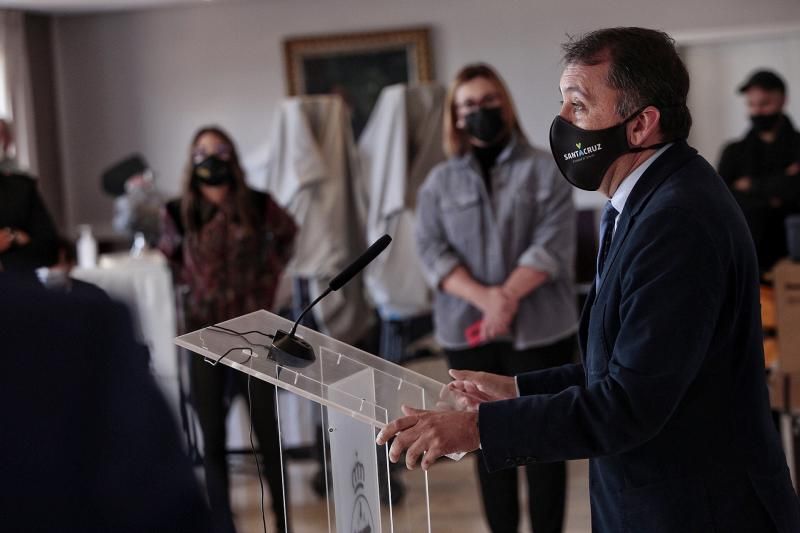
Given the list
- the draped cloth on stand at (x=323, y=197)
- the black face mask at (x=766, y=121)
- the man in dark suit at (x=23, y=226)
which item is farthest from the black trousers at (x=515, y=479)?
the black face mask at (x=766, y=121)

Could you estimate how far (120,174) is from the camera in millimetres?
7191

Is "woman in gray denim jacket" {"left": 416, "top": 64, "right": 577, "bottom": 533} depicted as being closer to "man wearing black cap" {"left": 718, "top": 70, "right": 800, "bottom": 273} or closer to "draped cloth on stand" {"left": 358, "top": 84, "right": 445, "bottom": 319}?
"draped cloth on stand" {"left": 358, "top": 84, "right": 445, "bottom": 319}

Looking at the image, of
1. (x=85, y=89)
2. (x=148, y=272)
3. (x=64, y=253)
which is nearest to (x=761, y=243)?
(x=148, y=272)

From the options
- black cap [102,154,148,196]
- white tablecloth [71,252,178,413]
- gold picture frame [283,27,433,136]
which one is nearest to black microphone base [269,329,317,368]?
white tablecloth [71,252,178,413]

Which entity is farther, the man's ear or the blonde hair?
the blonde hair

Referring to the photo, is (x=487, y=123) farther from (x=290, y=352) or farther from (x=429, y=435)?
(x=429, y=435)

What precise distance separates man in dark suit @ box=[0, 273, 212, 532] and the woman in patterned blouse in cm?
216

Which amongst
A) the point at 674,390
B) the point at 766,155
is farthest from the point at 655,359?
the point at 766,155

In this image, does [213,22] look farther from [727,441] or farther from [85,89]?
[727,441]

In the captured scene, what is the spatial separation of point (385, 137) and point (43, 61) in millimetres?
4793

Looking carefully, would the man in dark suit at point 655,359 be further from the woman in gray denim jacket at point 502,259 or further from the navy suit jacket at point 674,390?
the woman in gray denim jacket at point 502,259

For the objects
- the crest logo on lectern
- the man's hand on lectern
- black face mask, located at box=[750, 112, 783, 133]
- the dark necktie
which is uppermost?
black face mask, located at box=[750, 112, 783, 133]

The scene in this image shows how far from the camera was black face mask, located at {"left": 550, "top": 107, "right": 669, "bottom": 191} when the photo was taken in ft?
5.03

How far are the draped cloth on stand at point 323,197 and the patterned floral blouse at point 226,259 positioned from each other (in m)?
0.69
